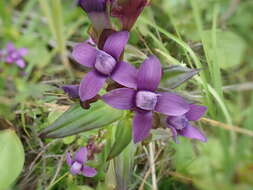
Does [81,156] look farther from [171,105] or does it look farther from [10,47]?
[10,47]

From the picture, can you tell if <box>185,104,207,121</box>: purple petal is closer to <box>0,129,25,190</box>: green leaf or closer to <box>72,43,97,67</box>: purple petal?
<box>72,43,97,67</box>: purple petal

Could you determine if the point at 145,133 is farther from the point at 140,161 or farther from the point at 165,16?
the point at 165,16

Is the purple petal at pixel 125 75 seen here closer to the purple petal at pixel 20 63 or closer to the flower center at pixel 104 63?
the flower center at pixel 104 63

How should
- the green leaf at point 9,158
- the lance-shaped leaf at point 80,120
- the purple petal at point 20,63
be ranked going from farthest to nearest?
1. the purple petal at point 20,63
2. the green leaf at point 9,158
3. the lance-shaped leaf at point 80,120

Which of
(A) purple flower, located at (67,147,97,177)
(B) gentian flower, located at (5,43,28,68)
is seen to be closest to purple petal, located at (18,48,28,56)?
(B) gentian flower, located at (5,43,28,68)

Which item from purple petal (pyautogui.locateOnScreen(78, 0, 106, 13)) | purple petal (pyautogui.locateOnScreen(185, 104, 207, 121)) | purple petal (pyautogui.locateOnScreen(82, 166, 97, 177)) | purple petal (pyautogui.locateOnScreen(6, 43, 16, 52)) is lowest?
purple petal (pyautogui.locateOnScreen(82, 166, 97, 177))

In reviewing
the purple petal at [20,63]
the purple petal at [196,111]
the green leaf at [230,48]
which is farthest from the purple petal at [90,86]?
the purple petal at [20,63]

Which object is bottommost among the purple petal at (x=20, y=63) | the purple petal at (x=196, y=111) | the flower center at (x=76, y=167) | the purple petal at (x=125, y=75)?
the flower center at (x=76, y=167)

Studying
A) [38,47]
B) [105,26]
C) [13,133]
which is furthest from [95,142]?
[38,47]
